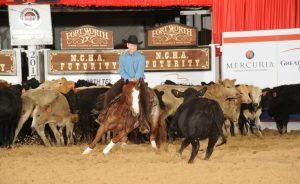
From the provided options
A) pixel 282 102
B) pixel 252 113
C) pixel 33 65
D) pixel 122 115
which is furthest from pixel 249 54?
pixel 122 115

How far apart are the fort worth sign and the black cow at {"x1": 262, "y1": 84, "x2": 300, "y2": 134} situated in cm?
176

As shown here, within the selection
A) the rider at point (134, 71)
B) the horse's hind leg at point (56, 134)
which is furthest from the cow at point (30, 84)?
the rider at point (134, 71)

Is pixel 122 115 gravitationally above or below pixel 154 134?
above

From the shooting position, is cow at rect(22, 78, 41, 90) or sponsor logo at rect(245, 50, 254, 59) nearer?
cow at rect(22, 78, 41, 90)

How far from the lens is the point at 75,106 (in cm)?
1249

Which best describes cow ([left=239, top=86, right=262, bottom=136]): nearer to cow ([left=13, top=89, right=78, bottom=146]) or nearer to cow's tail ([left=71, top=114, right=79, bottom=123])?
cow's tail ([left=71, top=114, right=79, bottom=123])

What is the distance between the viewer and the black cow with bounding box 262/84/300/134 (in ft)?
47.2

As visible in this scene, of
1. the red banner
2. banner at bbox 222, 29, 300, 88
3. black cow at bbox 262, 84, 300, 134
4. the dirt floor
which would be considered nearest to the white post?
the red banner

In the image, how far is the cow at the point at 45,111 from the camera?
39.8 ft

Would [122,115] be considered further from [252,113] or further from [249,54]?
[249,54]

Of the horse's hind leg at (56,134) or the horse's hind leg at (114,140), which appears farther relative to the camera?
the horse's hind leg at (56,134)

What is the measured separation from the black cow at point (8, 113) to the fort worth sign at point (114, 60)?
10.1 ft

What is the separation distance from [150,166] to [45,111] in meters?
4.37

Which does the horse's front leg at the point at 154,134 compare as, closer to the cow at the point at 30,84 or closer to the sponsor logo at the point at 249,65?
the cow at the point at 30,84
